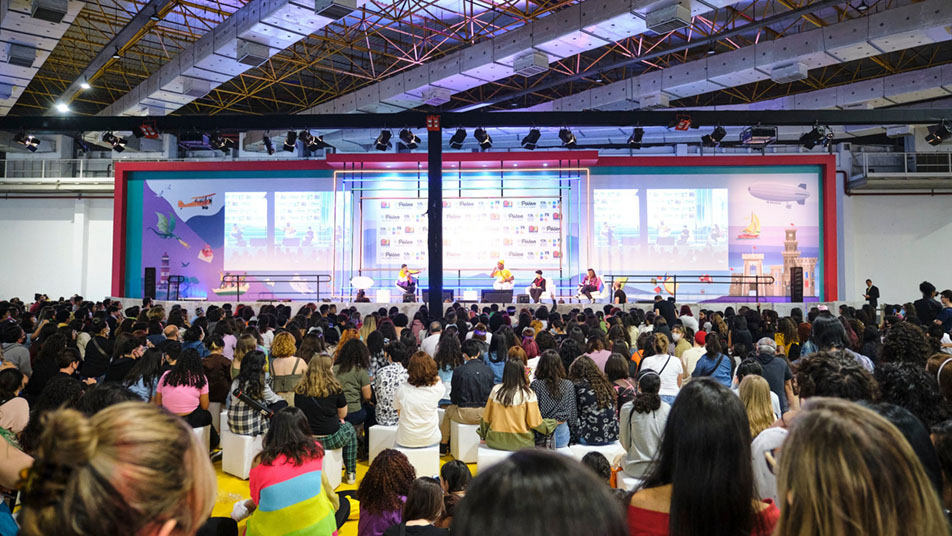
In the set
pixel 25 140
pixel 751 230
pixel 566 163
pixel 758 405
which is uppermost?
pixel 566 163

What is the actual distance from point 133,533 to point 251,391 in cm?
431

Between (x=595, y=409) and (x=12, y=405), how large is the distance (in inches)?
159

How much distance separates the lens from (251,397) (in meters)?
5.34

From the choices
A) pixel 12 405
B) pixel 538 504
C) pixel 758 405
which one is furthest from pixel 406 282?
pixel 538 504

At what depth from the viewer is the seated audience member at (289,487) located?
309 centimetres

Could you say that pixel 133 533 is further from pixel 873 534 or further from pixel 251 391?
pixel 251 391

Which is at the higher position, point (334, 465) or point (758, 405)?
point (758, 405)

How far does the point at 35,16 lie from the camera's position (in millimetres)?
9500

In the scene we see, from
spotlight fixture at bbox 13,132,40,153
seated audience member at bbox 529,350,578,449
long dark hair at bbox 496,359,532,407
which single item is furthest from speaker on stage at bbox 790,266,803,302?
spotlight fixture at bbox 13,132,40,153

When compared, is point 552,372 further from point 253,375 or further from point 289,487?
point 289,487

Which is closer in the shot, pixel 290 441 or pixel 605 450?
pixel 290 441

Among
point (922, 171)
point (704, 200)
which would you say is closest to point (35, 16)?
point (704, 200)

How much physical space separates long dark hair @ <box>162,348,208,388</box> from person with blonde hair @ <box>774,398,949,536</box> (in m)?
5.36

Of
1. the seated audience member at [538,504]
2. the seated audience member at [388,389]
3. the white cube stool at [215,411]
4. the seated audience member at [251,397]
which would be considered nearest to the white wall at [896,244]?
the seated audience member at [388,389]
